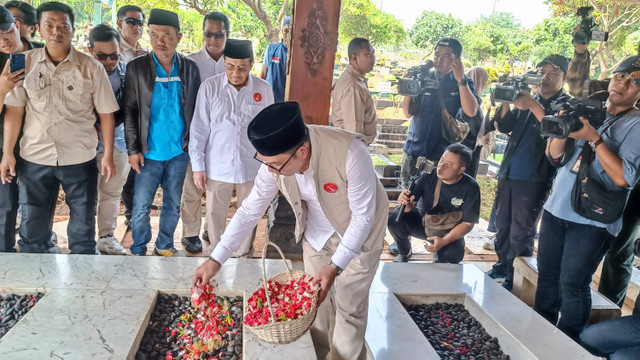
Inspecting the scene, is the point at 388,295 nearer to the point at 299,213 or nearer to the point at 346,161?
the point at 299,213

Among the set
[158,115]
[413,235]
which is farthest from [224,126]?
[413,235]

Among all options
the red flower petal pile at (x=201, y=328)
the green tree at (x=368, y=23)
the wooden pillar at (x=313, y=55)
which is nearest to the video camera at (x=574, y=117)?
the wooden pillar at (x=313, y=55)

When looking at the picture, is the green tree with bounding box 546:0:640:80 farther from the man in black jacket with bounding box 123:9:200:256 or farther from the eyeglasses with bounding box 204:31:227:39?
the man in black jacket with bounding box 123:9:200:256

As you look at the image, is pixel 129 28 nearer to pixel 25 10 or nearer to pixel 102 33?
pixel 102 33

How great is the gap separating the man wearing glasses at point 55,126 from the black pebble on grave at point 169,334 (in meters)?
0.92

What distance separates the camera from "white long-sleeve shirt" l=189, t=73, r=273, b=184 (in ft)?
9.73

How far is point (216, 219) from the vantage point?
10.3 feet

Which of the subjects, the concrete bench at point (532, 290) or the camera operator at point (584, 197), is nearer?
the camera operator at point (584, 197)

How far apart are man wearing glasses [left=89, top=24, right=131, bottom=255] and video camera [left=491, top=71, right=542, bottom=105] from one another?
259cm

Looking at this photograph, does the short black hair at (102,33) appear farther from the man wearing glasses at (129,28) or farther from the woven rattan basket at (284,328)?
the woven rattan basket at (284,328)

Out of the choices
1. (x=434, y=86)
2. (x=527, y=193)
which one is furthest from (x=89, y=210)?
(x=527, y=193)

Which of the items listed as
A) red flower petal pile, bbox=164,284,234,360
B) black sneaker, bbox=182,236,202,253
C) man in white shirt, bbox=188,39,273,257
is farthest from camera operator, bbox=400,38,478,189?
red flower petal pile, bbox=164,284,234,360

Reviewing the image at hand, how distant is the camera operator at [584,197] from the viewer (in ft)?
7.22

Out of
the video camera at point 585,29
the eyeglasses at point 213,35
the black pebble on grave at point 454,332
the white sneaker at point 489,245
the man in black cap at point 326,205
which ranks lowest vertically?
the white sneaker at point 489,245
